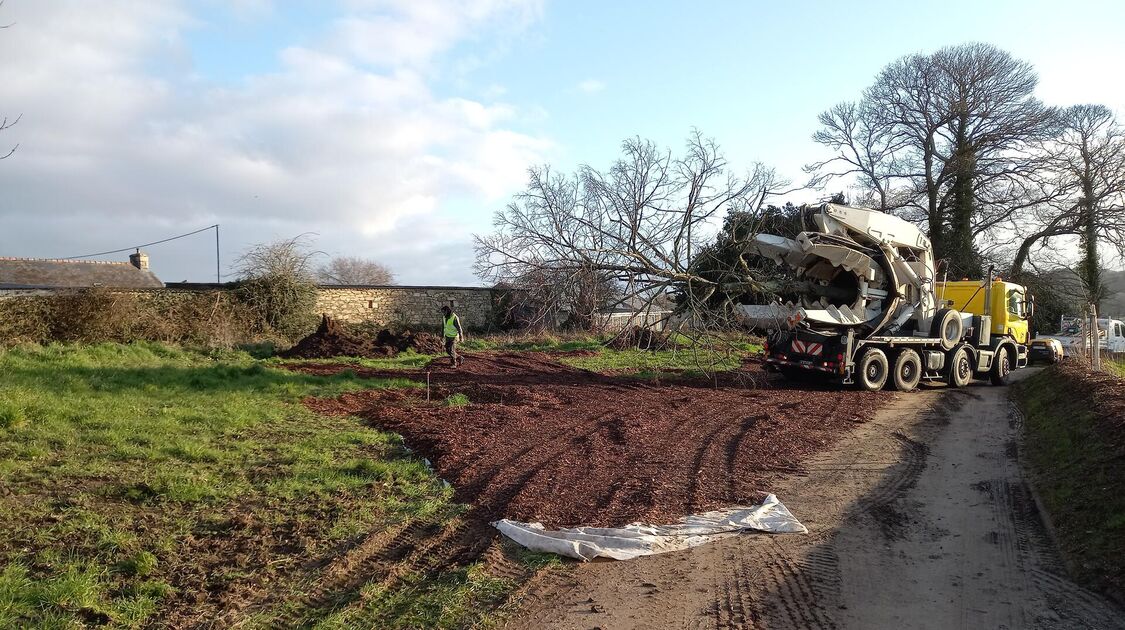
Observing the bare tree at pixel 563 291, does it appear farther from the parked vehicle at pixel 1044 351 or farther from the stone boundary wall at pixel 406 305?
the parked vehicle at pixel 1044 351

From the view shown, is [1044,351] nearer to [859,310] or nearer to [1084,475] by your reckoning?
[859,310]

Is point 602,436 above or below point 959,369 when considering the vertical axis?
below

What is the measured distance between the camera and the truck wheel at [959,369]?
16625mm

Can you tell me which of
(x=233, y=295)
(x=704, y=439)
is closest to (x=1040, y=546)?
(x=704, y=439)

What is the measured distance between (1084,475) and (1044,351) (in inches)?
731

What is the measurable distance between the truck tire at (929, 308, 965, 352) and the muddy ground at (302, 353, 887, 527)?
331 cm

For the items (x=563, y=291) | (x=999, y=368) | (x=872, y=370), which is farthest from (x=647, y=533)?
(x=999, y=368)

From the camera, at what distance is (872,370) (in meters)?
15.0

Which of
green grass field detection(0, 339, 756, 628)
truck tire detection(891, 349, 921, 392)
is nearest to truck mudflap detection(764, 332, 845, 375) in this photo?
truck tire detection(891, 349, 921, 392)

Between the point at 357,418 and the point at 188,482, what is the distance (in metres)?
3.72

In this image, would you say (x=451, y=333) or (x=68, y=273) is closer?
(x=451, y=333)

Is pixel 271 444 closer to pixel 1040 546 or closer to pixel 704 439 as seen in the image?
pixel 704 439

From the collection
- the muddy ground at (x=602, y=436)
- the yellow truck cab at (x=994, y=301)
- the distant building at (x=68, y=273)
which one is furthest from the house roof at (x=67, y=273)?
the yellow truck cab at (x=994, y=301)

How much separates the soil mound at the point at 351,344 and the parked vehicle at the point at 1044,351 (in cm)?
1969
